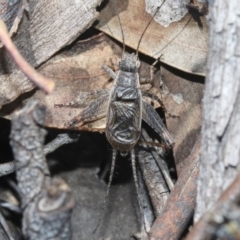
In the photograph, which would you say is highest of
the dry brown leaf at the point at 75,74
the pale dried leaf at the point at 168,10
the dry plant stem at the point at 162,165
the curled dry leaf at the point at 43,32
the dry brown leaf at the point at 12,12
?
the dry brown leaf at the point at 12,12

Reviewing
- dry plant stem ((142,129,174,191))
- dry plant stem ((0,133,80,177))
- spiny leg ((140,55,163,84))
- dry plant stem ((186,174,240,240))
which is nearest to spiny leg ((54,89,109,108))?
dry plant stem ((0,133,80,177))

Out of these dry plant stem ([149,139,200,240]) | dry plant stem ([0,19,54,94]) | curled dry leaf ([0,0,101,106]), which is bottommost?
dry plant stem ([149,139,200,240])

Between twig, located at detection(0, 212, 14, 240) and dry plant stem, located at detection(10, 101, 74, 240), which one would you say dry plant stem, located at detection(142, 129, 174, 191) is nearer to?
twig, located at detection(0, 212, 14, 240)

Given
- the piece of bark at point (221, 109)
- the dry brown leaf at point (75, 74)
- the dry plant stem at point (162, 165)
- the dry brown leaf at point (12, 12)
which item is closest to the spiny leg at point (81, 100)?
the dry brown leaf at point (75, 74)

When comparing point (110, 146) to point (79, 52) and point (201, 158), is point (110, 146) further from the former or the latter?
point (201, 158)

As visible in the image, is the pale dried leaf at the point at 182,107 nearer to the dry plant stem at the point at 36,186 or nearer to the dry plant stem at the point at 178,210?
the dry plant stem at the point at 178,210

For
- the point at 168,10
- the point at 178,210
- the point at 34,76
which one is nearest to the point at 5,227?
the point at 178,210
